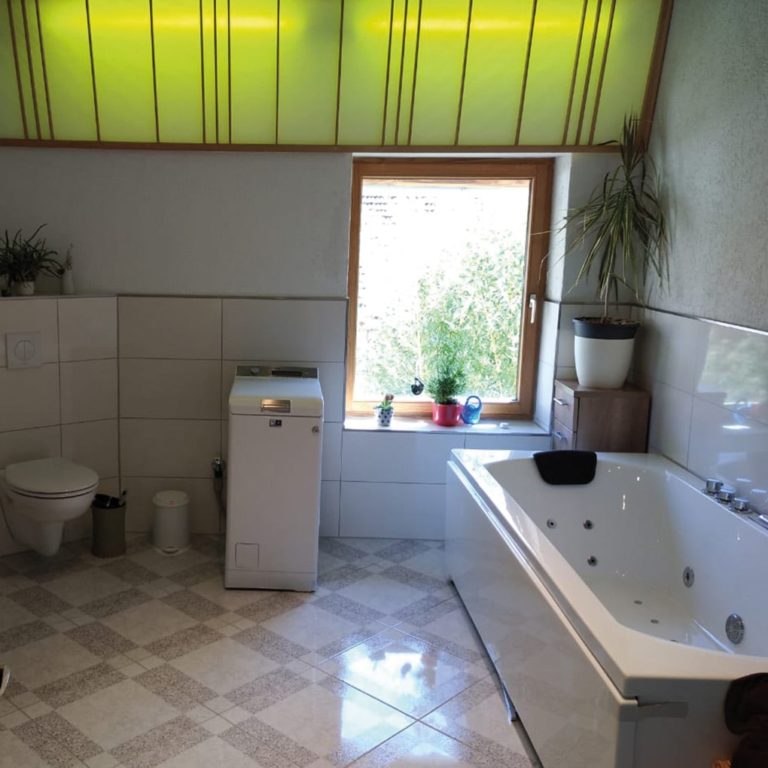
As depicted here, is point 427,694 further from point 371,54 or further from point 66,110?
point 66,110

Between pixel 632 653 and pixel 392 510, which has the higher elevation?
pixel 632 653

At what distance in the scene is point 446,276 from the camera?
14.4ft

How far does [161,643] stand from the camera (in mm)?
3191

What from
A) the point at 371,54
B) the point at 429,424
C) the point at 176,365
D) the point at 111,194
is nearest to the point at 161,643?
the point at 176,365

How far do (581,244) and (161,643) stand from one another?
2.62m

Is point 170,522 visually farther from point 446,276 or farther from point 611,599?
point 611,599

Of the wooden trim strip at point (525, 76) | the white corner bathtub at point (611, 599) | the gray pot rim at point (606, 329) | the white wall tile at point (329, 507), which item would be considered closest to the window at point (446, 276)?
the wooden trim strip at point (525, 76)

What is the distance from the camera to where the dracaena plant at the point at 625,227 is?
12.6 ft

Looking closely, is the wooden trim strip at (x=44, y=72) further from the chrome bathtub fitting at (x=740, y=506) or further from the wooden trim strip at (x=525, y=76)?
the chrome bathtub fitting at (x=740, y=506)

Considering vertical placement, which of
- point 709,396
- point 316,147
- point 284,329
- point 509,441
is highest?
point 316,147

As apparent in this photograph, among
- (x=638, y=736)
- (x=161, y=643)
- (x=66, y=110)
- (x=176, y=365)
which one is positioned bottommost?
(x=161, y=643)

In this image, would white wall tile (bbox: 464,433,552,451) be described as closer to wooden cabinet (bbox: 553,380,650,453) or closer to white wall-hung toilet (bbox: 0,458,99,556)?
wooden cabinet (bbox: 553,380,650,453)

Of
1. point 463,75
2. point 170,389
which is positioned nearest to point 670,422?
point 463,75

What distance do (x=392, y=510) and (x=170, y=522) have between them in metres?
1.09
